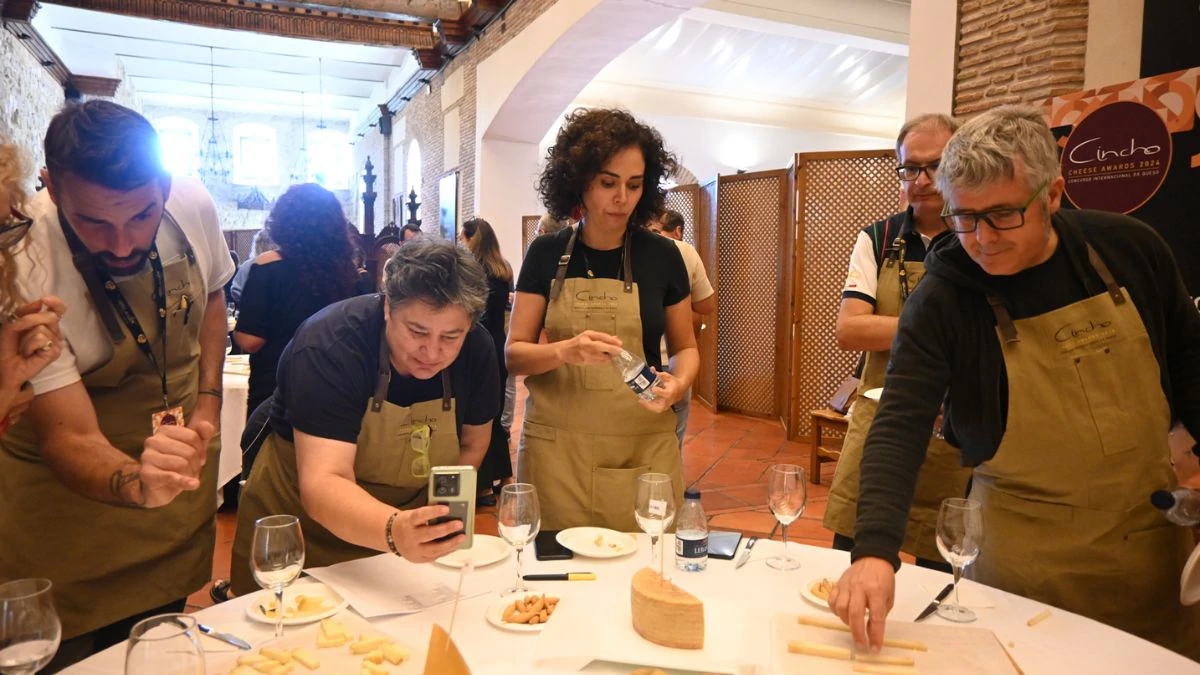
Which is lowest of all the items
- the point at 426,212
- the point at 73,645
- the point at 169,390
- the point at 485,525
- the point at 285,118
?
the point at 485,525

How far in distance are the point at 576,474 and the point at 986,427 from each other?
3.38 ft

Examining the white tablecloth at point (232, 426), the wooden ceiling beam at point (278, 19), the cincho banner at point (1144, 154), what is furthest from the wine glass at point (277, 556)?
the wooden ceiling beam at point (278, 19)

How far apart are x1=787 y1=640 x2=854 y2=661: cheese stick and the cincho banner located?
212 cm

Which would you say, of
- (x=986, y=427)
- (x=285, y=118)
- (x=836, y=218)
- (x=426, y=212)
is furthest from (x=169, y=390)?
(x=285, y=118)

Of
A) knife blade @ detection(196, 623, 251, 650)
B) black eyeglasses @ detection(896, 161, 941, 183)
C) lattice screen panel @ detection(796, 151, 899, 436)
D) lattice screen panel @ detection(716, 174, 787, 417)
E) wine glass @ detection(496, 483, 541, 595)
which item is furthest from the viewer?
lattice screen panel @ detection(716, 174, 787, 417)

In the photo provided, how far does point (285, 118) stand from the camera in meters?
20.7

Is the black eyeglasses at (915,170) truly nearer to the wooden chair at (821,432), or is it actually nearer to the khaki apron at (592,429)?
the khaki apron at (592,429)

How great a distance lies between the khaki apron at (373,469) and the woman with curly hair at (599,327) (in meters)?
0.33

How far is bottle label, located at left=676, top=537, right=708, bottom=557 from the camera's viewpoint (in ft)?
5.32

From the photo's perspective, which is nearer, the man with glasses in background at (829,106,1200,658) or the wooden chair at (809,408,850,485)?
the man with glasses in background at (829,106,1200,658)

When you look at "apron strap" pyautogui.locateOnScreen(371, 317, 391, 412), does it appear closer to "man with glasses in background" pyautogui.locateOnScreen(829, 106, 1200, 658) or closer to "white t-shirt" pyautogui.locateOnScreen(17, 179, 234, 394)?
"white t-shirt" pyautogui.locateOnScreen(17, 179, 234, 394)

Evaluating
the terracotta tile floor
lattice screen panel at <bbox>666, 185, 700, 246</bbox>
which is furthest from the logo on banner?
lattice screen panel at <bbox>666, 185, 700, 246</bbox>

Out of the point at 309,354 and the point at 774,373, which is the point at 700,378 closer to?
the point at 774,373

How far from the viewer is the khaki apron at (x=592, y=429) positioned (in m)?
2.11
